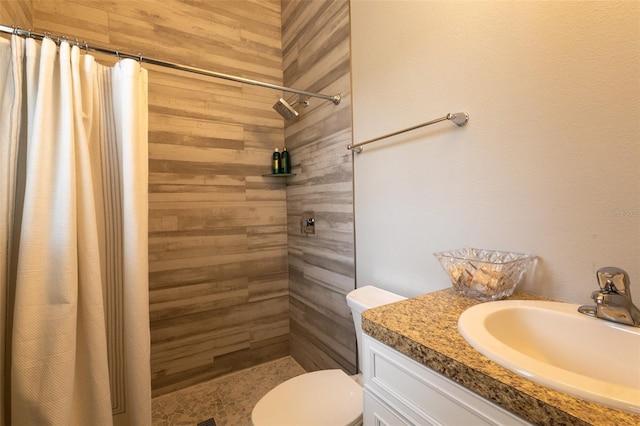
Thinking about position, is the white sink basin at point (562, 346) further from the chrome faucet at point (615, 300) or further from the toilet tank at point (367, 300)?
the toilet tank at point (367, 300)

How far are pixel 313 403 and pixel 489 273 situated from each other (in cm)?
89

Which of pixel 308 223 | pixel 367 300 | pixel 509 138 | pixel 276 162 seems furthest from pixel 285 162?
pixel 509 138

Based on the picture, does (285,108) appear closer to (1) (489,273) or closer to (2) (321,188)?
(2) (321,188)

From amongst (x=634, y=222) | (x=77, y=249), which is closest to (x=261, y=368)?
(x=77, y=249)

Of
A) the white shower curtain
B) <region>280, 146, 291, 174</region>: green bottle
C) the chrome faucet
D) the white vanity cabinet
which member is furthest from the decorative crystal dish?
<region>280, 146, 291, 174</region>: green bottle

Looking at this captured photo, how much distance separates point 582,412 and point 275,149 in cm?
218

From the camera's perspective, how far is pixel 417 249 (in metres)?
1.23

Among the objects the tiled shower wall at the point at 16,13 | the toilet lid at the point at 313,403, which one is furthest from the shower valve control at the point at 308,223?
the tiled shower wall at the point at 16,13

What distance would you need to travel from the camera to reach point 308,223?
201 cm

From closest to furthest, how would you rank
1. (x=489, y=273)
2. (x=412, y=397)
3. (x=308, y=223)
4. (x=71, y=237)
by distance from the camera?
(x=412, y=397)
(x=489, y=273)
(x=71, y=237)
(x=308, y=223)

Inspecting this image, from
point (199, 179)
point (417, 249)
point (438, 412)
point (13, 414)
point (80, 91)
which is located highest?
point (80, 91)

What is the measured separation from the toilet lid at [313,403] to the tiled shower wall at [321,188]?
0.37 m

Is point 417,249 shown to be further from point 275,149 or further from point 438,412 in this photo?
point 275,149

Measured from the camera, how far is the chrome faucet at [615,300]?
2.00 ft
